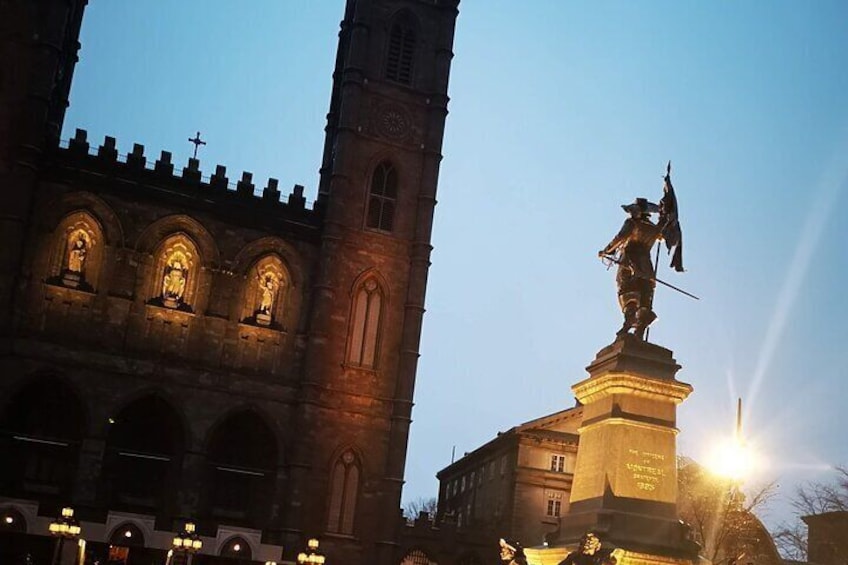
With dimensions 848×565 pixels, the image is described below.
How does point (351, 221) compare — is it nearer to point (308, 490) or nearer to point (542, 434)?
point (308, 490)

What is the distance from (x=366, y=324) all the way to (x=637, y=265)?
103 ft

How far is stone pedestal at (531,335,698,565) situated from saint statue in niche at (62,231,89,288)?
103ft

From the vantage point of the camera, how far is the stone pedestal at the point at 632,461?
563 inches

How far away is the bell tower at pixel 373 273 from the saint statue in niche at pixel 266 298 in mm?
1761

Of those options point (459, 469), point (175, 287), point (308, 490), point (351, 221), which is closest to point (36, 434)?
point (175, 287)

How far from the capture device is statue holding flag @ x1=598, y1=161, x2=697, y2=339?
15516 millimetres

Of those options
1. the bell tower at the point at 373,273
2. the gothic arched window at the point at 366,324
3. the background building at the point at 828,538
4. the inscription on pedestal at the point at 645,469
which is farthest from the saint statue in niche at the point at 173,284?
the background building at the point at 828,538

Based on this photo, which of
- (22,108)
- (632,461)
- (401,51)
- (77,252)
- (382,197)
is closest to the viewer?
(632,461)

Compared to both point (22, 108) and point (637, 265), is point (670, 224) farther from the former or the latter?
point (22, 108)

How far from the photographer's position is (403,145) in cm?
4888

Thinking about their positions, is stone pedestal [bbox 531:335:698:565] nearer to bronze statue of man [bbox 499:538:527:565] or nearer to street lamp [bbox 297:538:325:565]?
bronze statue of man [bbox 499:538:527:565]

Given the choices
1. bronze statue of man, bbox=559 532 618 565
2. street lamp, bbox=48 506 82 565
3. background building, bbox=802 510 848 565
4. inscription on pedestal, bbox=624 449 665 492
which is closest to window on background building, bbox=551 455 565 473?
background building, bbox=802 510 848 565

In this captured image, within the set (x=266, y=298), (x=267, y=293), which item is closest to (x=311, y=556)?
(x=266, y=298)

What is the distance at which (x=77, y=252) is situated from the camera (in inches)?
1694
